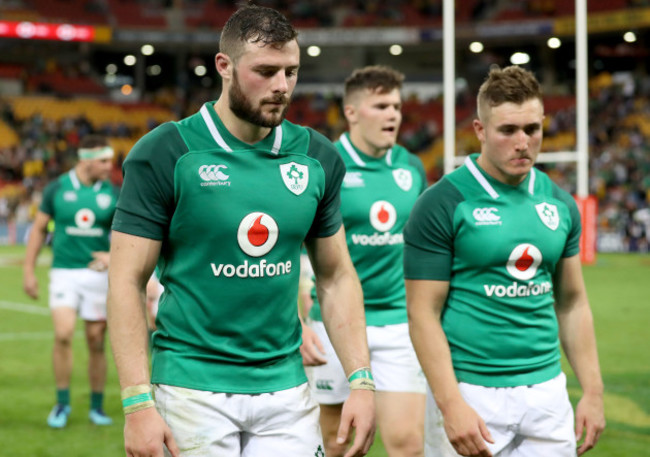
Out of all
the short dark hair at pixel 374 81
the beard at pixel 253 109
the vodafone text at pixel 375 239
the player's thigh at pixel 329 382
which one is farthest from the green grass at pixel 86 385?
the beard at pixel 253 109

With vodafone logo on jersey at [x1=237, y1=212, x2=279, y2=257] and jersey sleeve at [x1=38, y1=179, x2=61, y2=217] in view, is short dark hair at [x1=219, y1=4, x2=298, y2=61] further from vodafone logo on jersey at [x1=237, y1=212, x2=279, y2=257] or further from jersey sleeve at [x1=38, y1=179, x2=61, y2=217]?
jersey sleeve at [x1=38, y1=179, x2=61, y2=217]

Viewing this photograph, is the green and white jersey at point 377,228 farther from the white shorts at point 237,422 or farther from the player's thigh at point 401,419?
the white shorts at point 237,422

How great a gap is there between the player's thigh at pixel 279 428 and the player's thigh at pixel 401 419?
2.05 m

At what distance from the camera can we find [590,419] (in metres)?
3.85

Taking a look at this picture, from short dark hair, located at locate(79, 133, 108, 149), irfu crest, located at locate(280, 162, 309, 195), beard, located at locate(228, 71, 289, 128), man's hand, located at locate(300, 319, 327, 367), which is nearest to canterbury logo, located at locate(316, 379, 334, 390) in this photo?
man's hand, located at locate(300, 319, 327, 367)

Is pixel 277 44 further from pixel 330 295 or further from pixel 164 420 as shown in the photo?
pixel 164 420

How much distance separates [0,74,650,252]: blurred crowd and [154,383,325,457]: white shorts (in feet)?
87.9

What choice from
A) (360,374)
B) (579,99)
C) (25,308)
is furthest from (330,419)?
(579,99)

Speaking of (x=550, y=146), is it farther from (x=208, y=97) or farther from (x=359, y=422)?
(x=359, y=422)

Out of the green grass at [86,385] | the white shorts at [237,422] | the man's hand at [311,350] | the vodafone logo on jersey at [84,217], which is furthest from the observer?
the vodafone logo on jersey at [84,217]

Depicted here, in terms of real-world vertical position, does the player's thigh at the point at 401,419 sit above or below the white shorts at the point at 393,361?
below

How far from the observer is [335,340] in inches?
133

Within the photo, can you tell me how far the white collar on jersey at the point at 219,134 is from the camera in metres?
3.13

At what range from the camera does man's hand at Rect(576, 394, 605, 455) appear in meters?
3.85
